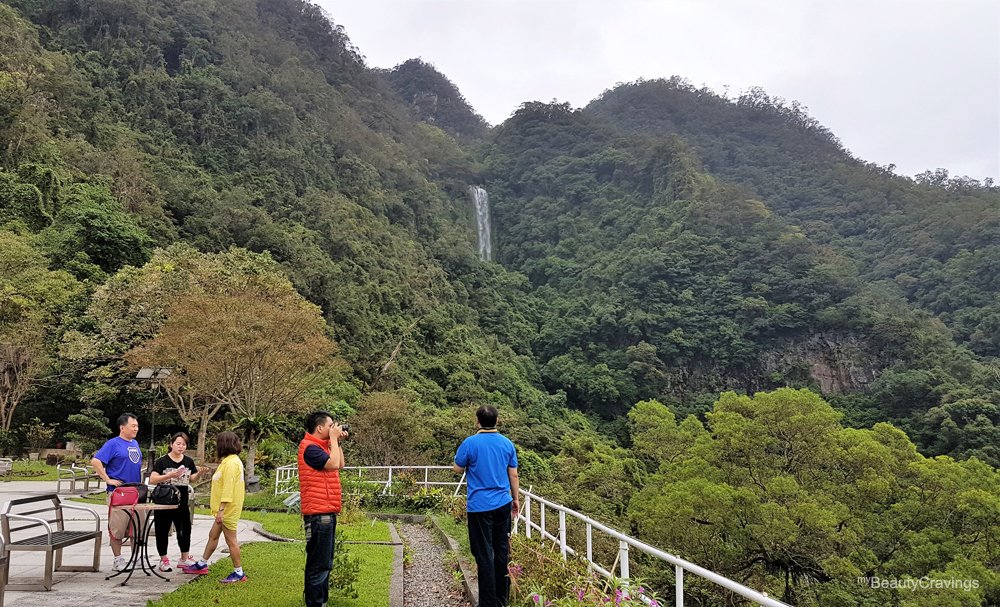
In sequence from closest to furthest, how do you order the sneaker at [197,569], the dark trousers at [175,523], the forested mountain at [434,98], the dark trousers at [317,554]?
the dark trousers at [317,554] < the sneaker at [197,569] < the dark trousers at [175,523] < the forested mountain at [434,98]

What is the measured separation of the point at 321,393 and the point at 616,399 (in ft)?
107

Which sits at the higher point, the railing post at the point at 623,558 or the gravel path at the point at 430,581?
the railing post at the point at 623,558

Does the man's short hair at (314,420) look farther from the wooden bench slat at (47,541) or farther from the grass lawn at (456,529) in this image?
the grass lawn at (456,529)

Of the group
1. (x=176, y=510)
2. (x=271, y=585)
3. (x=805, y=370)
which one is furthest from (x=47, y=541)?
(x=805, y=370)

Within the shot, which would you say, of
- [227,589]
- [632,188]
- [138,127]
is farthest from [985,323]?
[138,127]

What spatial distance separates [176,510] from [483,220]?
72405 mm

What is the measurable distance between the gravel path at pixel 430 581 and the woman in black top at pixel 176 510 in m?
2.06

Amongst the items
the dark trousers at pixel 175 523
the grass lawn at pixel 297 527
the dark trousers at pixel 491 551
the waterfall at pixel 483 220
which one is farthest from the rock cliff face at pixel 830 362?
the dark trousers at pixel 175 523

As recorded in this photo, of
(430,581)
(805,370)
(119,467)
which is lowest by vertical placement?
(430,581)

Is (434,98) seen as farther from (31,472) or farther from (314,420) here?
(314,420)

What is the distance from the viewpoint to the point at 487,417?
400 cm

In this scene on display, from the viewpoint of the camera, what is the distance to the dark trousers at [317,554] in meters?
3.73

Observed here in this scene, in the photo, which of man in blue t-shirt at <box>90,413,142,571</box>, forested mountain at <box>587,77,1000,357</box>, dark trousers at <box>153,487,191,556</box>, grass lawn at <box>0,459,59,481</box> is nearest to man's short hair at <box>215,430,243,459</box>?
dark trousers at <box>153,487,191,556</box>

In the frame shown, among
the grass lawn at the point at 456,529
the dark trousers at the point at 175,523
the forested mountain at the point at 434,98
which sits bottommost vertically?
the grass lawn at the point at 456,529
